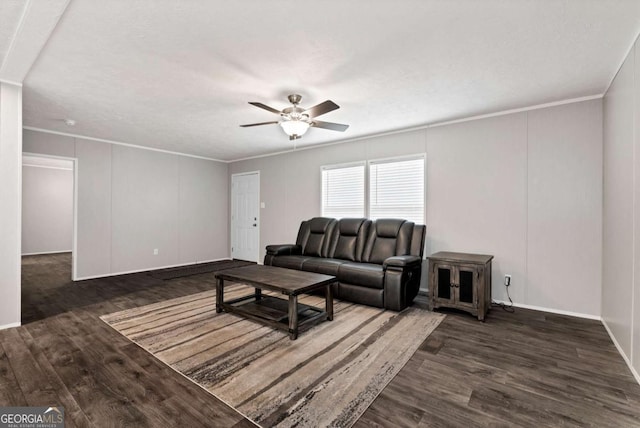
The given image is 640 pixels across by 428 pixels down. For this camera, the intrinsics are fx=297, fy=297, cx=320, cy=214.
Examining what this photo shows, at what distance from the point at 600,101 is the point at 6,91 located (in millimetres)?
6311

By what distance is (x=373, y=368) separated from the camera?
229 cm

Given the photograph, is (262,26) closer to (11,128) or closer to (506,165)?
(11,128)

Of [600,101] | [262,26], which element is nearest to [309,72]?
[262,26]

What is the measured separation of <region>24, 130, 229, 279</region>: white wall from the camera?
17.3ft

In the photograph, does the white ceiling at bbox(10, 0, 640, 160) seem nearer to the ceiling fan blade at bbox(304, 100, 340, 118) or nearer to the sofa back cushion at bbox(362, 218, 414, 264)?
the ceiling fan blade at bbox(304, 100, 340, 118)

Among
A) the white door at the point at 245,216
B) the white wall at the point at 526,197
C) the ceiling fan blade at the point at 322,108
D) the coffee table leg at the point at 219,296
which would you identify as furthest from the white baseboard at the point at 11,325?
the white wall at the point at 526,197

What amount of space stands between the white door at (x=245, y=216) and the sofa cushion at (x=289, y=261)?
228cm

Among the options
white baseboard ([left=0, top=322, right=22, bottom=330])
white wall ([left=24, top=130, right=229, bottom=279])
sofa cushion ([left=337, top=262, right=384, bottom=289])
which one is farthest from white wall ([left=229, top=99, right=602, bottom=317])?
white baseboard ([left=0, top=322, right=22, bottom=330])

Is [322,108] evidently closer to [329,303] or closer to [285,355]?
[329,303]

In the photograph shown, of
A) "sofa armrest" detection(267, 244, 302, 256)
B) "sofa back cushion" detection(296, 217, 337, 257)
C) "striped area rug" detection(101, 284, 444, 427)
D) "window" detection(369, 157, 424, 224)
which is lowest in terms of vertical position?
"striped area rug" detection(101, 284, 444, 427)

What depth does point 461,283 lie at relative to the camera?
11.3 ft

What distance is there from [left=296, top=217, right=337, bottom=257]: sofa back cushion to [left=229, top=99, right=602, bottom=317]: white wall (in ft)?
5.07

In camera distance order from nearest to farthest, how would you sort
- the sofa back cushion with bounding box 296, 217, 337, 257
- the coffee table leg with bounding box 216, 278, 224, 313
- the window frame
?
the coffee table leg with bounding box 216, 278, 224, 313 → the sofa back cushion with bounding box 296, 217, 337, 257 → the window frame

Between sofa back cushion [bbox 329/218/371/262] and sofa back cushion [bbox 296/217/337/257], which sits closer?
sofa back cushion [bbox 329/218/371/262]
